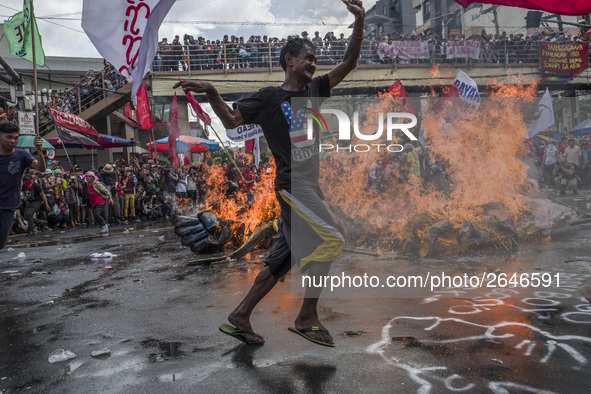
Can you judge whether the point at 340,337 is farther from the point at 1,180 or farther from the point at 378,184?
the point at 378,184

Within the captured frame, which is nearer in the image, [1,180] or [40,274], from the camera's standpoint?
[1,180]

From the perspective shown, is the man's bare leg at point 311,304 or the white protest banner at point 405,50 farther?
the white protest banner at point 405,50

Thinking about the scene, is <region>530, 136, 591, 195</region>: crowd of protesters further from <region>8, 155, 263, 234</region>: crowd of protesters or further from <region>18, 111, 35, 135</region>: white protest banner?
<region>18, 111, 35, 135</region>: white protest banner

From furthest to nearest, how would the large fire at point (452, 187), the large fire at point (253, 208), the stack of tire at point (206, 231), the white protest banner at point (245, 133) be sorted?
the white protest banner at point (245, 133)
the stack of tire at point (206, 231)
the large fire at point (253, 208)
the large fire at point (452, 187)

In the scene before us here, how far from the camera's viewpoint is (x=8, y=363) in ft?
10.3

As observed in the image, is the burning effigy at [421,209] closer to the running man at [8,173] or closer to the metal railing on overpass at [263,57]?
the running man at [8,173]

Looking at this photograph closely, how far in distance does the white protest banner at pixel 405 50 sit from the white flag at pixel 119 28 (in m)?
18.6

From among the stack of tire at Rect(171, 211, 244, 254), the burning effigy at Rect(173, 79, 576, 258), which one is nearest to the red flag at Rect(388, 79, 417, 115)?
the burning effigy at Rect(173, 79, 576, 258)

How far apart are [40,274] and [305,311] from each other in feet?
16.3

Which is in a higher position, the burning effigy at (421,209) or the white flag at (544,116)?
the white flag at (544,116)

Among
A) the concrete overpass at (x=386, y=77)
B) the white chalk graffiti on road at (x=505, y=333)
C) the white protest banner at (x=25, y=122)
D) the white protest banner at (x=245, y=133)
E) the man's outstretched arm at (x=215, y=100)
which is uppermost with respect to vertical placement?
the concrete overpass at (x=386, y=77)

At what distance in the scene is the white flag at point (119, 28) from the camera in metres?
4.99

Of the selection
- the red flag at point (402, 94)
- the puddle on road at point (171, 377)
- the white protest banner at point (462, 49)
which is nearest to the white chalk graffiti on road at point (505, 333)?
the puddle on road at point (171, 377)

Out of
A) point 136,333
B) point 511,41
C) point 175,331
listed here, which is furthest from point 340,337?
point 511,41
